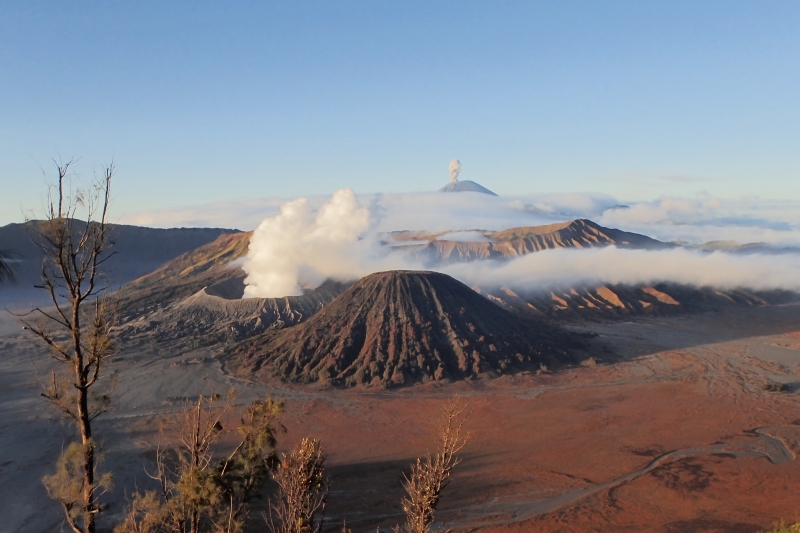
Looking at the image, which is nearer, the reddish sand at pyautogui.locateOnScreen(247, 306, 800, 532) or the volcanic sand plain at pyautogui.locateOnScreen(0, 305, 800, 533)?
the reddish sand at pyautogui.locateOnScreen(247, 306, 800, 532)

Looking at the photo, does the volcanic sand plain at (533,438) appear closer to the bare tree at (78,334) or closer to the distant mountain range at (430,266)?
the bare tree at (78,334)

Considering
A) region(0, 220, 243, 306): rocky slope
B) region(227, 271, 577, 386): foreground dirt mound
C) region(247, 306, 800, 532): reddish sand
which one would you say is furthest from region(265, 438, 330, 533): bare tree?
region(0, 220, 243, 306): rocky slope

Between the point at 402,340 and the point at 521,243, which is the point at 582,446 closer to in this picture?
the point at 402,340

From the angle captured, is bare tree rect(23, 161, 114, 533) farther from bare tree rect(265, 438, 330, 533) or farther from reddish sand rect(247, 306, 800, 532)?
reddish sand rect(247, 306, 800, 532)

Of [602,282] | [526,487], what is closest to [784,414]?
[526,487]

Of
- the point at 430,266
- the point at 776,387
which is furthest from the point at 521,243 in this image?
the point at 776,387

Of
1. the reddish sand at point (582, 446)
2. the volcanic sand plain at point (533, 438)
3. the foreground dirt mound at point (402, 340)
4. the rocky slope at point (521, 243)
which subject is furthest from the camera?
the rocky slope at point (521, 243)

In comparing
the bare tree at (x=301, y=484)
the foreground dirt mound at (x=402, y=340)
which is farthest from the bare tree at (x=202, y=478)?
the foreground dirt mound at (x=402, y=340)
